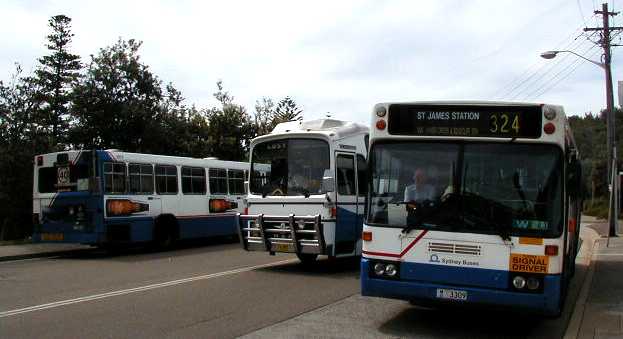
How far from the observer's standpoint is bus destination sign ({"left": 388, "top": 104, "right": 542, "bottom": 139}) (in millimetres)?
7758

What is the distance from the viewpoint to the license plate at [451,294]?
7.62 meters

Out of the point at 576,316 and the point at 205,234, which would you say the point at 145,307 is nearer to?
the point at 576,316

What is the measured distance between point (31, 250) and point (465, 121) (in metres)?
14.3

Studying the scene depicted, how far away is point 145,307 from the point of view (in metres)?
9.28

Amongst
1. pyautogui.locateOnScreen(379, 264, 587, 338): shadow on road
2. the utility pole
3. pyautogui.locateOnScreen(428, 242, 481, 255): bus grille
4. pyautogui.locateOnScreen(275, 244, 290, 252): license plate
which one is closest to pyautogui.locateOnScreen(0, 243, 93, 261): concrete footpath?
pyautogui.locateOnScreen(275, 244, 290, 252): license plate

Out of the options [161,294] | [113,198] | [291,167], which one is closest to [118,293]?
[161,294]

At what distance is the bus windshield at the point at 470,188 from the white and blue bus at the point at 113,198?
10.5 meters

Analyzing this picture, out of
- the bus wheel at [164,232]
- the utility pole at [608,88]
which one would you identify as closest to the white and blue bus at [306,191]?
the bus wheel at [164,232]

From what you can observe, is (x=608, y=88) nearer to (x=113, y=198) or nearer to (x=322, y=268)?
(x=322, y=268)

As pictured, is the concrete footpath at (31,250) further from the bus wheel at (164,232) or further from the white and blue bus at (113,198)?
the bus wheel at (164,232)

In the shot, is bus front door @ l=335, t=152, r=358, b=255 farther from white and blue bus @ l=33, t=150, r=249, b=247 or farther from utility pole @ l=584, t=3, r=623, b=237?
utility pole @ l=584, t=3, r=623, b=237

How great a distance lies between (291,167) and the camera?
13258mm

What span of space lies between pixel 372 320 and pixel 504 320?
6.09 feet

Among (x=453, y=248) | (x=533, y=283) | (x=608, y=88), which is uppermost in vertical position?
(x=608, y=88)
